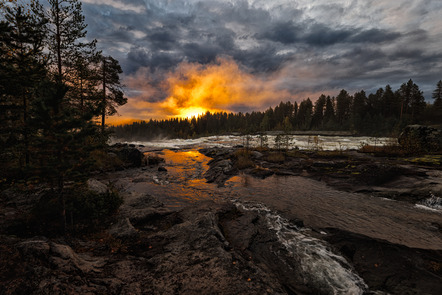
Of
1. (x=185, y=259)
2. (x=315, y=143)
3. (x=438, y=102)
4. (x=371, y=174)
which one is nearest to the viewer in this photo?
(x=185, y=259)

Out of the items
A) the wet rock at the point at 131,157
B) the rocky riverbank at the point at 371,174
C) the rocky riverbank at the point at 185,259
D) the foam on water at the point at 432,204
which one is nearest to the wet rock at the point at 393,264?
the rocky riverbank at the point at 185,259

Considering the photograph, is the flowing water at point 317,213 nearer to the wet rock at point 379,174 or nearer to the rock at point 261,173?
the rock at point 261,173

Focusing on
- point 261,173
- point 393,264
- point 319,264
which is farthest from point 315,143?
point 319,264

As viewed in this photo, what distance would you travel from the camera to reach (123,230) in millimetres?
5691

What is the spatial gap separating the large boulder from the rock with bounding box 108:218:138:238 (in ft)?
83.5

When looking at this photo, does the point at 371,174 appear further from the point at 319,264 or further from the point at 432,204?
the point at 319,264

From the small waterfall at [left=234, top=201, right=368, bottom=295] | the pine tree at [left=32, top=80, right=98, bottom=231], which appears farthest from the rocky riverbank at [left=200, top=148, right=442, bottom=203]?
the pine tree at [left=32, top=80, right=98, bottom=231]

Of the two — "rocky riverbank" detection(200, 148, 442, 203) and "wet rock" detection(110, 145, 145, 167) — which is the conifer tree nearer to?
"rocky riverbank" detection(200, 148, 442, 203)

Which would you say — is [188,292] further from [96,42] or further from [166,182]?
[96,42]

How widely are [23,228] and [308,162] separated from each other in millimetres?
19662

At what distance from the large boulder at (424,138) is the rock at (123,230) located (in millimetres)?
25463

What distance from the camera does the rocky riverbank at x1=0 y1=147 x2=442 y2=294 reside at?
10.4ft

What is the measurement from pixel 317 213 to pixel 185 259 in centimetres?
639

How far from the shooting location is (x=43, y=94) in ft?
15.3
